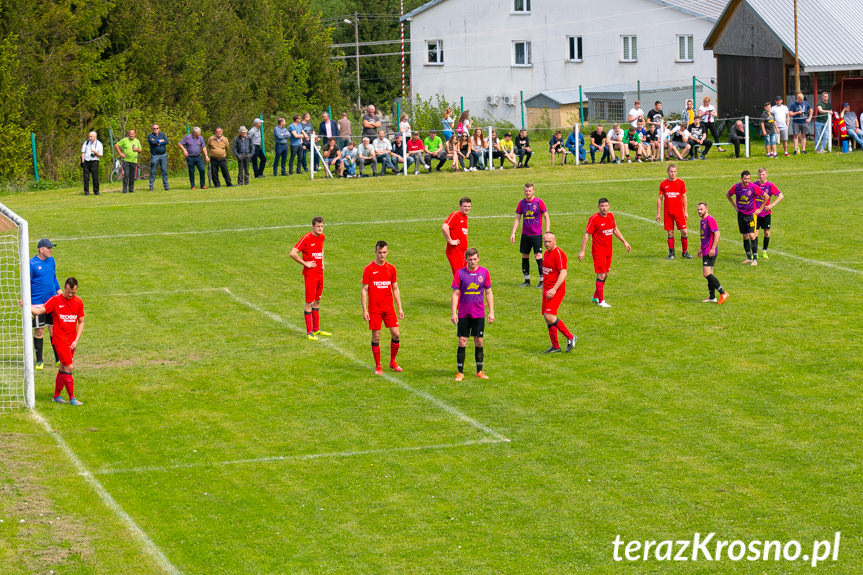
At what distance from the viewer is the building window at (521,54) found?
73.6 metres

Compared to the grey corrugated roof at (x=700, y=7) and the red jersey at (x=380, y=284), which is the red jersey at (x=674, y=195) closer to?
the red jersey at (x=380, y=284)

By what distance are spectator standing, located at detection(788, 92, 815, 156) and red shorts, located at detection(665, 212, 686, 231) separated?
64.7 feet

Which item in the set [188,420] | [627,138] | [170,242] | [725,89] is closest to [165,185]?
[170,242]

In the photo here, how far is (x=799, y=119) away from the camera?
143ft

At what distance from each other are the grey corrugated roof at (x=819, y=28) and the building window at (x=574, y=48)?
62.6 feet

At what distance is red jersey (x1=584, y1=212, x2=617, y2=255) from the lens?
69.5 ft

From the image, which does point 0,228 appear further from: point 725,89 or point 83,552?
point 725,89

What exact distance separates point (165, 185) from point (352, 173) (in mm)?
6599

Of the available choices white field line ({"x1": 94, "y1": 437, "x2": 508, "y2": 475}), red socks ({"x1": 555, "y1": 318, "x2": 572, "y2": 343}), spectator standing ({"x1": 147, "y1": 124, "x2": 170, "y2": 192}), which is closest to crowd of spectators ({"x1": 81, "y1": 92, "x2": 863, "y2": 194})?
spectator standing ({"x1": 147, "y1": 124, "x2": 170, "y2": 192})

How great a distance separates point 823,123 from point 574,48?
96.8 ft

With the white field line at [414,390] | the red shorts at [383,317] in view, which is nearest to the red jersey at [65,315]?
the red shorts at [383,317]

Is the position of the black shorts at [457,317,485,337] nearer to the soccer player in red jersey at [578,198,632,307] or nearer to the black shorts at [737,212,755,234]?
the soccer player in red jersey at [578,198,632,307]

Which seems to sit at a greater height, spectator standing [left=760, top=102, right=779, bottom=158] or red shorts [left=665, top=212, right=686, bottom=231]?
spectator standing [left=760, top=102, right=779, bottom=158]

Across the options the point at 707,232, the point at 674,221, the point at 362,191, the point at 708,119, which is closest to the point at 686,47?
the point at 708,119
